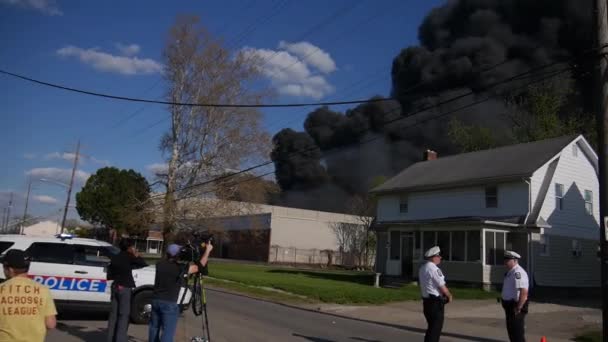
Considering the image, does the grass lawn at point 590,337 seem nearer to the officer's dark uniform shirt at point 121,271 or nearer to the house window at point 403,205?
the officer's dark uniform shirt at point 121,271

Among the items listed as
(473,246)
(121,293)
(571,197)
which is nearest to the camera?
(121,293)

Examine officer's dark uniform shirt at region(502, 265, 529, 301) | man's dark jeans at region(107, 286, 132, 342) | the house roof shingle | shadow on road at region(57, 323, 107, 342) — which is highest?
the house roof shingle

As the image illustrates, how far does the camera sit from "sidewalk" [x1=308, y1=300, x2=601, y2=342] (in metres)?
12.5

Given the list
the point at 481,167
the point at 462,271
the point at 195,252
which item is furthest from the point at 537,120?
the point at 195,252

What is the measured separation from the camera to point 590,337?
12.0 m

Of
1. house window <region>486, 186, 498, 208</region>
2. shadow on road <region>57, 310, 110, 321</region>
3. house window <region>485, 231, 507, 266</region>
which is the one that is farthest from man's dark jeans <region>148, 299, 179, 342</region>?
house window <region>486, 186, 498, 208</region>

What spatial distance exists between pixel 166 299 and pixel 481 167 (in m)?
23.3

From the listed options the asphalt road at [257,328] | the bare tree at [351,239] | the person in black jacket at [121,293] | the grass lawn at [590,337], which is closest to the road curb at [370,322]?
the asphalt road at [257,328]

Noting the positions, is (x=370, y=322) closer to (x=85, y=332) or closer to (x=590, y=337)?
(x=590, y=337)

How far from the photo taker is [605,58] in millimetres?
10547

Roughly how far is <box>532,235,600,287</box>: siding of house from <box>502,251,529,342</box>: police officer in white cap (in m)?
17.0

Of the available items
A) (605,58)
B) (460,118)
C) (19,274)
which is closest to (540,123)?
(460,118)

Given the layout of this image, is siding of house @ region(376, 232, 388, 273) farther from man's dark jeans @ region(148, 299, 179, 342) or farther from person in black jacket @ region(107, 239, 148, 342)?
man's dark jeans @ region(148, 299, 179, 342)

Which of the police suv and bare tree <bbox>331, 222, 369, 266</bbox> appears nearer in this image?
the police suv
